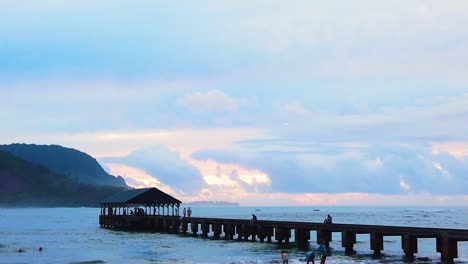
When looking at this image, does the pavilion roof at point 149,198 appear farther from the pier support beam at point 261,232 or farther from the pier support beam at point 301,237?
the pier support beam at point 301,237

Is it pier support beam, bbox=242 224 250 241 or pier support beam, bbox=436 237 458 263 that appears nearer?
pier support beam, bbox=436 237 458 263

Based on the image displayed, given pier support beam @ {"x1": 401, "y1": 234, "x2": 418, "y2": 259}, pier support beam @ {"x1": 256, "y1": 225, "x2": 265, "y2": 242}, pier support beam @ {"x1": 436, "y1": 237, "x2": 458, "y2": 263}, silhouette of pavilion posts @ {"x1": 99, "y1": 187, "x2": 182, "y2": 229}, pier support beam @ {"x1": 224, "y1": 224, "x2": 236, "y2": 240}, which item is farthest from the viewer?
silhouette of pavilion posts @ {"x1": 99, "y1": 187, "x2": 182, "y2": 229}

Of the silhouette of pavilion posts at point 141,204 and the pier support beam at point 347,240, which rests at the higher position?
the silhouette of pavilion posts at point 141,204

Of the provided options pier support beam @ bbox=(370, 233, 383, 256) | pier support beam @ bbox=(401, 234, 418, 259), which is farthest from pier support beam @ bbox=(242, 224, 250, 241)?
pier support beam @ bbox=(401, 234, 418, 259)

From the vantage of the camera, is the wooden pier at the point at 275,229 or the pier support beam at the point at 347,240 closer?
the wooden pier at the point at 275,229

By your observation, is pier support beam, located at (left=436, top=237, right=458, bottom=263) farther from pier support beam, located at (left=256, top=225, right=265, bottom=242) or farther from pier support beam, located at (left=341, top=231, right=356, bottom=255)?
pier support beam, located at (left=256, top=225, right=265, bottom=242)

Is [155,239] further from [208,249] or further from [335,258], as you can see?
[335,258]

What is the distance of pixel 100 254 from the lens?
160 ft

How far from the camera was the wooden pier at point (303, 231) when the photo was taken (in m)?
36.8

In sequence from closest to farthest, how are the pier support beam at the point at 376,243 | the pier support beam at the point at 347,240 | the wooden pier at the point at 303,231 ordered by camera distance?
the wooden pier at the point at 303,231, the pier support beam at the point at 376,243, the pier support beam at the point at 347,240

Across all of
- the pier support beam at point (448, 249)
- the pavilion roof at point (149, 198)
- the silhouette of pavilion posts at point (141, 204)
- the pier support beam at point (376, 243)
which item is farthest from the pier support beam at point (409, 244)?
the pavilion roof at point (149, 198)

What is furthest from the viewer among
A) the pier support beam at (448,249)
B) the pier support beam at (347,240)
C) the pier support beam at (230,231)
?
the pier support beam at (230,231)

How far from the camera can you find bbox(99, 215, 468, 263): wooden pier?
121ft

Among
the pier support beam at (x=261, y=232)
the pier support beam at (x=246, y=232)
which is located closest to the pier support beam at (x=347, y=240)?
the pier support beam at (x=261, y=232)
